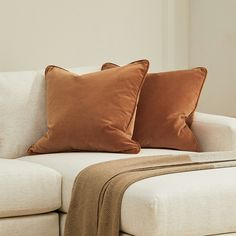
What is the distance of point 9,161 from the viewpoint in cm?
311

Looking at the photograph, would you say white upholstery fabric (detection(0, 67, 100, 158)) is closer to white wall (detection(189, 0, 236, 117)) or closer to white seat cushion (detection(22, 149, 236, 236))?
white seat cushion (detection(22, 149, 236, 236))

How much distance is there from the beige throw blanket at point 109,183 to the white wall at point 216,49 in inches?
67.5

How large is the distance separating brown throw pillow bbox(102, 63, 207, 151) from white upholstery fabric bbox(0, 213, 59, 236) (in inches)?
28.6

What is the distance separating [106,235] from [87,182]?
264 mm

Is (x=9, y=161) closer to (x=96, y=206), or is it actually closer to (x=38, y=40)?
(x=96, y=206)

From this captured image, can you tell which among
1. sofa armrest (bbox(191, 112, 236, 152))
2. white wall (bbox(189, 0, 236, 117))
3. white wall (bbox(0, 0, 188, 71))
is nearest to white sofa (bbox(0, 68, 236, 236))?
sofa armrest (bbox(191, 112, 236, 152))

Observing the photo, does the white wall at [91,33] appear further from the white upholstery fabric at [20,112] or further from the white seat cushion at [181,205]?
the white seat cushion at [181,205]

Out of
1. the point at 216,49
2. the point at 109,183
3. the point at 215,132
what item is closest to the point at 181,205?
the point at 109,183

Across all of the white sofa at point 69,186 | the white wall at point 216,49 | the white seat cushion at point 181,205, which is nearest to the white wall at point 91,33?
the white wall at point 216,49

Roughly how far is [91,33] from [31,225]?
1.75 metres

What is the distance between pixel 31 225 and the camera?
114 inches

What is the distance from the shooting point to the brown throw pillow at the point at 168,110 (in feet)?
11.2

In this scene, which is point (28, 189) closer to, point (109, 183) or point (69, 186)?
point (69, 186)

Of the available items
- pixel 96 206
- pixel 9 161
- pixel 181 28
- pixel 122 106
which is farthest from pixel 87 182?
pixel 181 28
